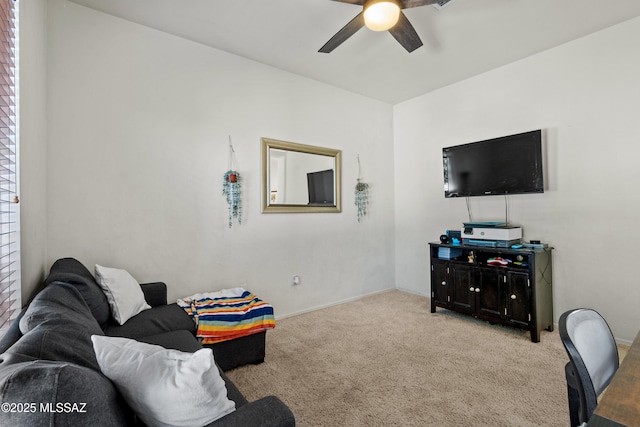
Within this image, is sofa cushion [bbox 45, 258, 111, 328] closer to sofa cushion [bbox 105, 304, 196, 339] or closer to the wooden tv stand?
sofa cushion [bbox 105, 304, 196, 339]

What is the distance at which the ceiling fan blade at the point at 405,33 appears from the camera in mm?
2170

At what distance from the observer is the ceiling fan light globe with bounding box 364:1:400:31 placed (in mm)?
1975

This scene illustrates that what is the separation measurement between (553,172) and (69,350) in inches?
154

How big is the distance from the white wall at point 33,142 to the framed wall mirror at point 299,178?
1.79 meters


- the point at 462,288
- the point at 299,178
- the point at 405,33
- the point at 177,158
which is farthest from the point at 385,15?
the point at 462,288

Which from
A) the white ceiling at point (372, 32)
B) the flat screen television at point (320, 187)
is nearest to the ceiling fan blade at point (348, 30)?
the white ceiling at point (372, 32)

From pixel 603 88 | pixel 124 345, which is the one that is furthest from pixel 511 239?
pixel 124 345

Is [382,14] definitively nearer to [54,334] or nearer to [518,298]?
[54,334]

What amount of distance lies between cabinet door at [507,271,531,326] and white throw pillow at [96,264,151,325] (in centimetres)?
324

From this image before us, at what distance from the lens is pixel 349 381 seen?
Result: 2.15m

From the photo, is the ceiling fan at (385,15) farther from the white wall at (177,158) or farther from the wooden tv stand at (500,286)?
the wooden tv stand at (500,286)

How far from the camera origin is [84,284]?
5.97ft

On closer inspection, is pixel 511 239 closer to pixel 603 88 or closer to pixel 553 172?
pixel 553 172

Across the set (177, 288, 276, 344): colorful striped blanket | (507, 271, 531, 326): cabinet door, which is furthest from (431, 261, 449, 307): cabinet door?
(177, 288, 276, 344): colorful striped blanket
